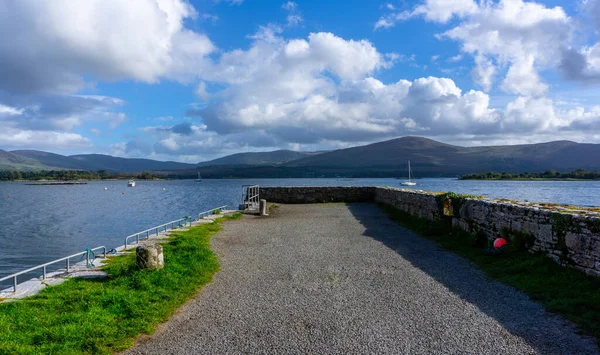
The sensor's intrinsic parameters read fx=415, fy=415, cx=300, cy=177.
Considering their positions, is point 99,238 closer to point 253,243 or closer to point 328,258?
point 253,243

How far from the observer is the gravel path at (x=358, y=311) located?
5035 mm

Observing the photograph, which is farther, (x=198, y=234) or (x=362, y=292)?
(x=198, y=234)

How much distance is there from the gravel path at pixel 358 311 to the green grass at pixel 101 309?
34cm

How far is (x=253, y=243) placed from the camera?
41.6 ft

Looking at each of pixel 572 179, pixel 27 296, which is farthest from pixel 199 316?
pixel 572 179

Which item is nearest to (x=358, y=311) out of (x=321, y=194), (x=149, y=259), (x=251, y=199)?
(x=149, y=259)

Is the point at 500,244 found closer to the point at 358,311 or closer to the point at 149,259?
the point at 358,311

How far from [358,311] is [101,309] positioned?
3807mm

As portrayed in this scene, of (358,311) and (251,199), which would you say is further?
(251,199)

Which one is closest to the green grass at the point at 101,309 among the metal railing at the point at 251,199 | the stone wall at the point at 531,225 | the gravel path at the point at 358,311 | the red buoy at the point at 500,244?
the gravel path at the point at 358,311

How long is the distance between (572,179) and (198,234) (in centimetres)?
13470

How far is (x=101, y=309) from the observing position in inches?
240

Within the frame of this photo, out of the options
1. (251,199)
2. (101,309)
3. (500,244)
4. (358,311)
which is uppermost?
(500,244)

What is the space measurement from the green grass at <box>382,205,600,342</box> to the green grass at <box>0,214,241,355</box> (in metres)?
5.77
